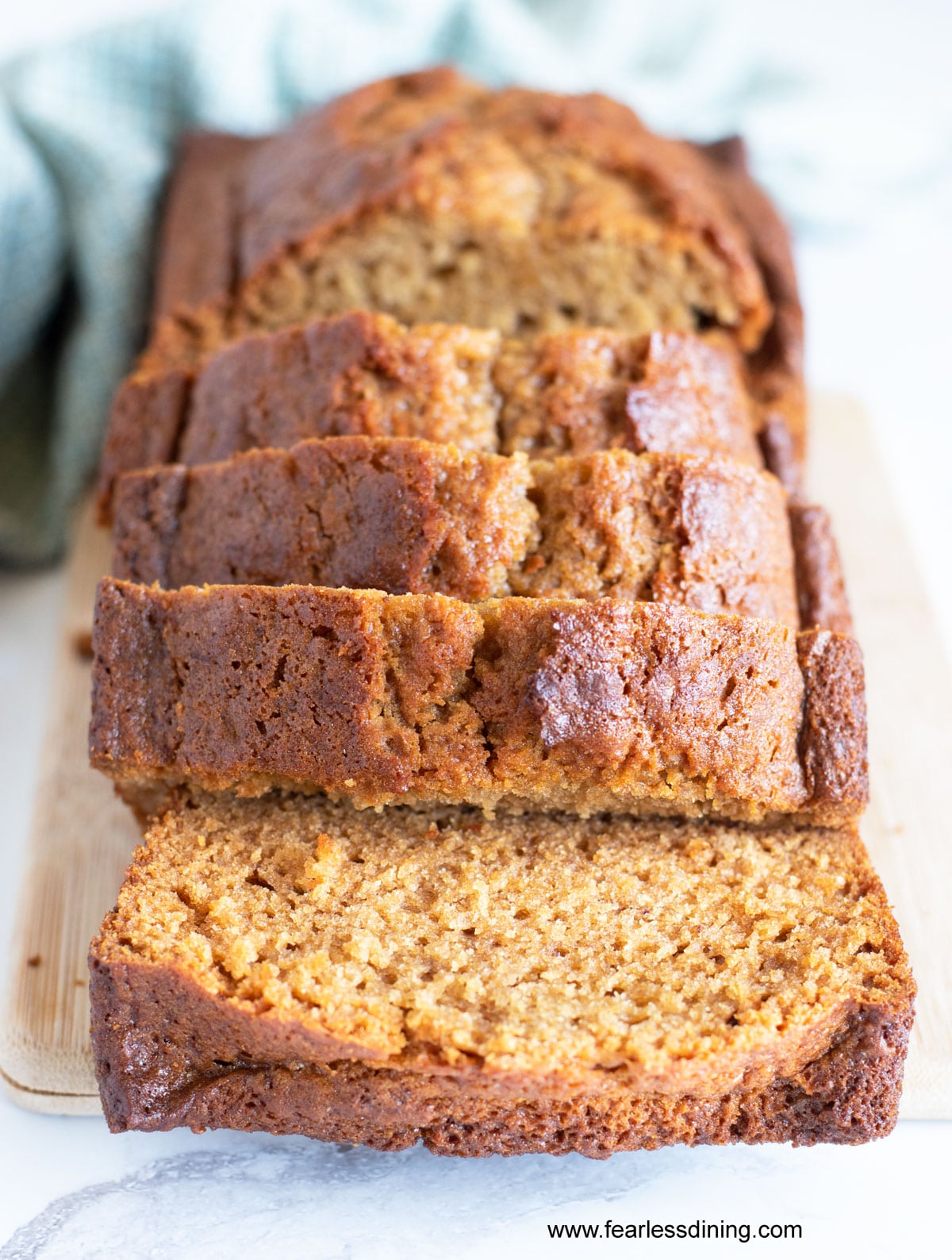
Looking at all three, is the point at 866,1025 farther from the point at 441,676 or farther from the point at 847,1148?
the point at 441,676

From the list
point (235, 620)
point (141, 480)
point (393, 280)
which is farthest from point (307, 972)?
point (393, 280)

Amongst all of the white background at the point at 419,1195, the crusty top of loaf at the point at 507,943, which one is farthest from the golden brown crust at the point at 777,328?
the white background at the point at 419,1195

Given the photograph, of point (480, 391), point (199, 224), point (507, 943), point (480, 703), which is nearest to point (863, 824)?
point (507, 943)

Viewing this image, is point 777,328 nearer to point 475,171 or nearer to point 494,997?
point 475,171

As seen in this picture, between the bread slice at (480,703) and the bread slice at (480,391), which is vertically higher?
the bread slice at (480,391)

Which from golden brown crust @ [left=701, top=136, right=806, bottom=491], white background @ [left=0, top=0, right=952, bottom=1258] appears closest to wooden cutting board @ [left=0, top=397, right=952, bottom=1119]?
white background @ [left=0, top=0, right=952, bottom=1258]

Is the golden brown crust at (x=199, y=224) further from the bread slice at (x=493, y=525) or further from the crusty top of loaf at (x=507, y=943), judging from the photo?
the crusty top of loaf at (x=507, y=943)
